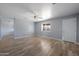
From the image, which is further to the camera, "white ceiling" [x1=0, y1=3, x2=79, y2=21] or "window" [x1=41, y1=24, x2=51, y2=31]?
"window" [x1=41, y1=24, x2=51, y2=31]

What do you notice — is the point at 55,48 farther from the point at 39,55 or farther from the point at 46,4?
the point at 46,4

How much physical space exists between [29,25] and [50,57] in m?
0.67

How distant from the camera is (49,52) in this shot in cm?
164

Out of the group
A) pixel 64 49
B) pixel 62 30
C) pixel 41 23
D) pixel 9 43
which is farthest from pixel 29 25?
pixel 64 49

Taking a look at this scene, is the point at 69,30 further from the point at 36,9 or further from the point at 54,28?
the point at 36,9

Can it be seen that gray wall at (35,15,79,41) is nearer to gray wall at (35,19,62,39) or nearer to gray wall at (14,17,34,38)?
gray wall at (35,19,62,39)

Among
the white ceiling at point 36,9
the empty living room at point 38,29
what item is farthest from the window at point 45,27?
the white ceiling at point 36,9

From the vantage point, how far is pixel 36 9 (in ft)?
5.23

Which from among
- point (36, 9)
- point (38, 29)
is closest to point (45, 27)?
point (38, 29)

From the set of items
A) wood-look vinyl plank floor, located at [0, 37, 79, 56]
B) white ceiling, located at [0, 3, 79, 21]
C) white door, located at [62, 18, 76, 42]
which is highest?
white ceiling, located at [0, 3, 79, 21]

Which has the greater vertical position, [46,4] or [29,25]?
[46,4]

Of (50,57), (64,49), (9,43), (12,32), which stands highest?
(12,32)

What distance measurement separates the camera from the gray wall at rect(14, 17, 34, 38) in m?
1.61

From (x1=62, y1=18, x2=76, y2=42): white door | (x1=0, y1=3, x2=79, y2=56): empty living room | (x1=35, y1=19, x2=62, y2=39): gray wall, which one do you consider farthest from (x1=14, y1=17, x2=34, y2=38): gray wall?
(x1=62, y1=18, x2=76, y2=42): white door
